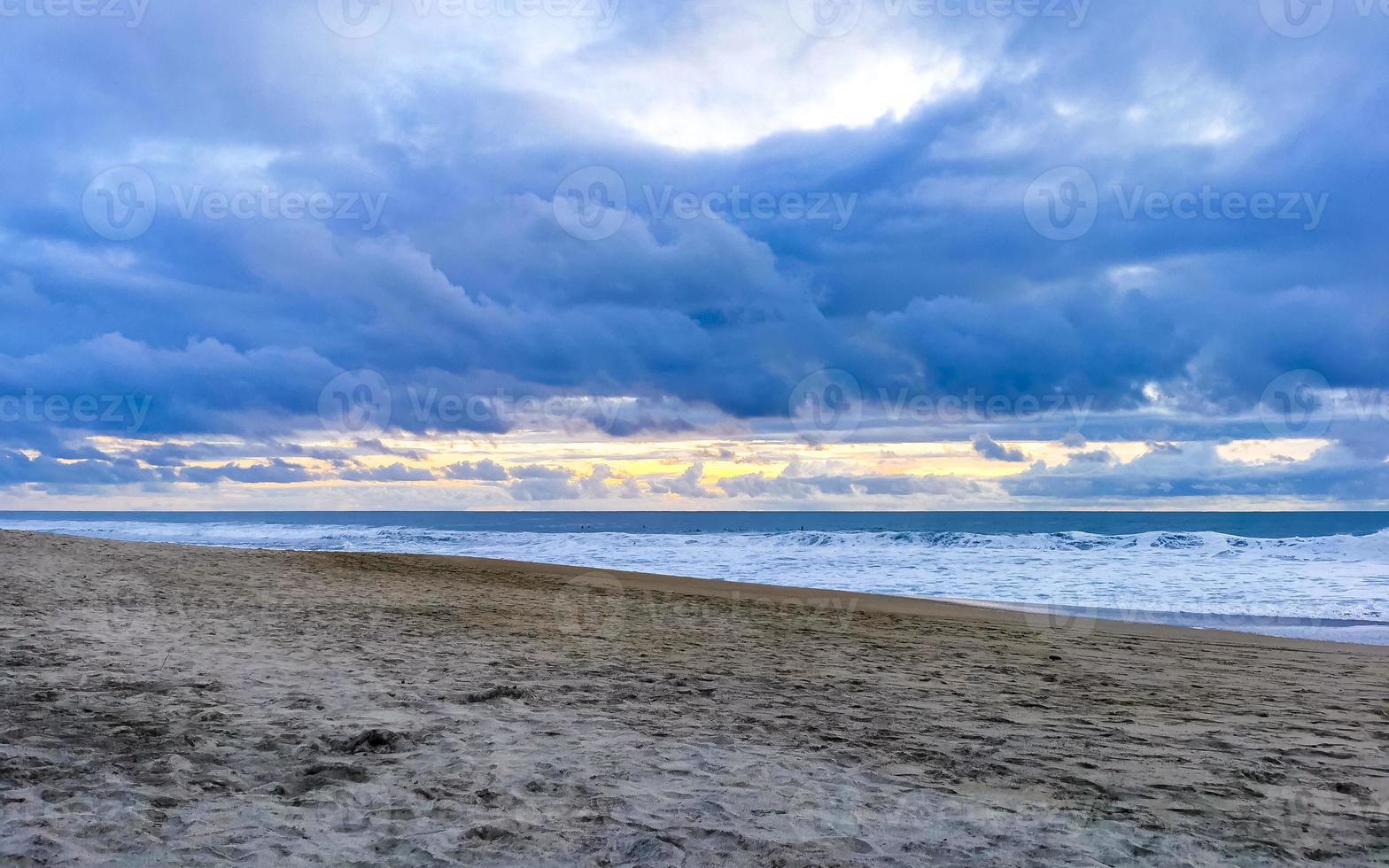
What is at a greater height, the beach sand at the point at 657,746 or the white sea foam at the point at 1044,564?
the beach sand at the point at 657,746

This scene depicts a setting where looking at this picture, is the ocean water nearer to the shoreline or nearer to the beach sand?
the shoreline

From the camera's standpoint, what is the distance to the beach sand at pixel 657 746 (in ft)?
14.2

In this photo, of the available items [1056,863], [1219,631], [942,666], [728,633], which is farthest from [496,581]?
[1056,863]

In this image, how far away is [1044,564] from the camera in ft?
94.2

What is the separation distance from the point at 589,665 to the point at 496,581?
36.2ft

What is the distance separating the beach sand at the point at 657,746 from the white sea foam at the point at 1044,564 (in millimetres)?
7472

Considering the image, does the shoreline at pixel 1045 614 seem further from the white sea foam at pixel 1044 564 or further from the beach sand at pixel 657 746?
the beach sand at pixel 657 746

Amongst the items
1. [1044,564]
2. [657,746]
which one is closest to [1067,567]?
[1044,564]

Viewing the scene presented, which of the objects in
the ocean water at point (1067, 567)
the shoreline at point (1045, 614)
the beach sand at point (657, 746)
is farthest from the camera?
the ocean water at point (1067, 567)

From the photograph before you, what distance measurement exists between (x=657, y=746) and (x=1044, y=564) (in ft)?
84.7

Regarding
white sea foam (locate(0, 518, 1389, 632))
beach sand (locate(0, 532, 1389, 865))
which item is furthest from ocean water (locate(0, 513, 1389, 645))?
beach sand (locate(0, 532, 1389, 865))

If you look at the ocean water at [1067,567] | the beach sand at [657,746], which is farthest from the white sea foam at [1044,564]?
the beach sand at [657,746]

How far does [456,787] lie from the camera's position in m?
5.01

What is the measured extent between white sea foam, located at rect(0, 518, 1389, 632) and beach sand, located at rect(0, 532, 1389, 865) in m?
7.47
